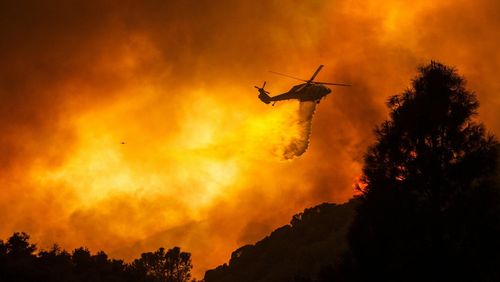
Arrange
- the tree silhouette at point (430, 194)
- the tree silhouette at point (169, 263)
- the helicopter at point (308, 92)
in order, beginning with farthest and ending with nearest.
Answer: the tree silhouette at point (169, 263)
the helicopter at point (308, 92)
the tree silhouette at point (430, 194)

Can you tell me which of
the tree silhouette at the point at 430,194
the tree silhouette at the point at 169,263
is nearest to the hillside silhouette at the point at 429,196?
the tree silhouette at the point at 430,194

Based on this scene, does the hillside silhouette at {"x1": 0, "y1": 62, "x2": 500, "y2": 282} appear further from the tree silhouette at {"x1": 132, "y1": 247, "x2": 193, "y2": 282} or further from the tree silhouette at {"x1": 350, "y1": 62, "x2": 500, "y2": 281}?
the tree silhouette at {"x1": 132, "y1": 247, "x2": 193, "y2": 282}

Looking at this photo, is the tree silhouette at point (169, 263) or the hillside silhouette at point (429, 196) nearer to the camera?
the hillside silhouette at point (429, 196)

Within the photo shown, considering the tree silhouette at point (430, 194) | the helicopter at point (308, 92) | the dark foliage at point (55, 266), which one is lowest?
the tree silhouette at point (430, 194)

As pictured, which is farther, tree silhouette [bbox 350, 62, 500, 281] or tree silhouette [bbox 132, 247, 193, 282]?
tree silhouette [bbox 132, 247, 193, 282]

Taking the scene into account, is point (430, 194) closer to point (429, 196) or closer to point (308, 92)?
point (429, 196)

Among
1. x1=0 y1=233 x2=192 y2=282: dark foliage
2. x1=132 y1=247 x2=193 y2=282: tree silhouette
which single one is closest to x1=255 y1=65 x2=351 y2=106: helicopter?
x1=0 y1=233 x2=192 y2=282: dark foliage

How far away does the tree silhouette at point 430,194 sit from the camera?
28.1 m

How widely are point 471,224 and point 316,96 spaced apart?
76.0m

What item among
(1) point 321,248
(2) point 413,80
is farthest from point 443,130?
(1) point 321,248

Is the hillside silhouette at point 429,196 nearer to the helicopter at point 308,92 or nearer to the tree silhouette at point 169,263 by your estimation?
the helicopter at point 308,92

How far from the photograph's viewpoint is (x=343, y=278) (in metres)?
33.5

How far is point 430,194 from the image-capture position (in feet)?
102

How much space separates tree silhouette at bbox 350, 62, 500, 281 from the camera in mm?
28141
